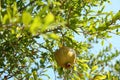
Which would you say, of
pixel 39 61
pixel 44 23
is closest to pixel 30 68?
pixel 39 61

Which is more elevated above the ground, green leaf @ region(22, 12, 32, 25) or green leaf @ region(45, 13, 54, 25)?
green leaf @ region(22, 12, 32, 25)

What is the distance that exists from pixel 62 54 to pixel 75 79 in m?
1.28

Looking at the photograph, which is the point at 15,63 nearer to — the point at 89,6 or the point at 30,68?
the point at 30,68

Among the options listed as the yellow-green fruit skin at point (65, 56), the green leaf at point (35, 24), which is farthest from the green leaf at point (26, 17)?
the yellow-green fruit skin at point (65, 56)

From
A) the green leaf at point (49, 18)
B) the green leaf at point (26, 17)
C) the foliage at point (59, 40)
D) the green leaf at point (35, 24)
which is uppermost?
the foliage at point (59, 40)

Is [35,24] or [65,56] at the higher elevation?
[65,56]

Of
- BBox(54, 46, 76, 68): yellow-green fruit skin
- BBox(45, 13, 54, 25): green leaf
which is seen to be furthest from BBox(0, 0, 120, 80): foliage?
BBox(45, 13, 54, 25): green leaf

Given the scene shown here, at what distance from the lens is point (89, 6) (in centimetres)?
642

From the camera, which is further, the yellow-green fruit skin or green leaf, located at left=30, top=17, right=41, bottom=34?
the yellow-green fruit skin

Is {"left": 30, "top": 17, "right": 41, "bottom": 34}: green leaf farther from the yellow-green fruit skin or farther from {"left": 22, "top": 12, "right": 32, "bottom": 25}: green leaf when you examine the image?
the yellow-green fruit skin

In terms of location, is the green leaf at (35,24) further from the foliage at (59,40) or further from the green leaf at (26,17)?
the foliage at (59,40)

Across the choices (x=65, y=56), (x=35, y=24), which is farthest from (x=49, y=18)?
(x=65, y=56)

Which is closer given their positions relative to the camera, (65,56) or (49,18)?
(49,18)

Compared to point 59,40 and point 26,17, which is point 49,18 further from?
point 59,40
